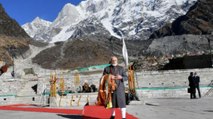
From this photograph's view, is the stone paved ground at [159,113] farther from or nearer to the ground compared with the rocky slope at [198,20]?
nearer to the ground

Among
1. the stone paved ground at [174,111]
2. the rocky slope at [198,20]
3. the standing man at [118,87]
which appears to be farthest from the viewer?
the rocky slope at [198,20]

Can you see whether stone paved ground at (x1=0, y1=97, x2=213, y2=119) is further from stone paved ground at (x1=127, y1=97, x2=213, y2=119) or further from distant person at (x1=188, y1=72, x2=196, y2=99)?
distant person at (x1=188, y1=72, x2=196, y2=99)

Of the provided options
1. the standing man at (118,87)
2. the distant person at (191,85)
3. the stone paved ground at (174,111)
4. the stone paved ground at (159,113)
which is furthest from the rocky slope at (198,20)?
the standing man at (118,87)

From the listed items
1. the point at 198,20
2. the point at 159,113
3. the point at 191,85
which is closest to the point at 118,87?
the point at 159,113

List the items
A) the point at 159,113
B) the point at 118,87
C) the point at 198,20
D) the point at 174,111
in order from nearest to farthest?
the point at 118,87, the point at 159,113, the point at 174,111, the point at 198,20

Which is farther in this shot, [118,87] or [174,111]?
[174,111]

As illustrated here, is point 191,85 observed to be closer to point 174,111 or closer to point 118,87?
point 174,111

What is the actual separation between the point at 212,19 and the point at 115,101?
138 m

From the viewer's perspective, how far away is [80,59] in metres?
79.9

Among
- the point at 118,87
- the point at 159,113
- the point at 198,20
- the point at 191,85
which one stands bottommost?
the point at 159,113

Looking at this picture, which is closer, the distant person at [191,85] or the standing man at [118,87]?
the standing man at [118,87]

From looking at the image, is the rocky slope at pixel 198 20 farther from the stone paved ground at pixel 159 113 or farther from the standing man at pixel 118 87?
the standing man at pixel 118 87

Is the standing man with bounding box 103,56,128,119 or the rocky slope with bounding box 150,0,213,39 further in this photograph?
the rocky slope with bounding box 150,0,213,39

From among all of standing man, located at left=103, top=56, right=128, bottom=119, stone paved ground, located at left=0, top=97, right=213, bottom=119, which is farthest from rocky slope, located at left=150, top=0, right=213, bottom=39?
standing man, located at left=103, top=56, right=128, bottom=119
